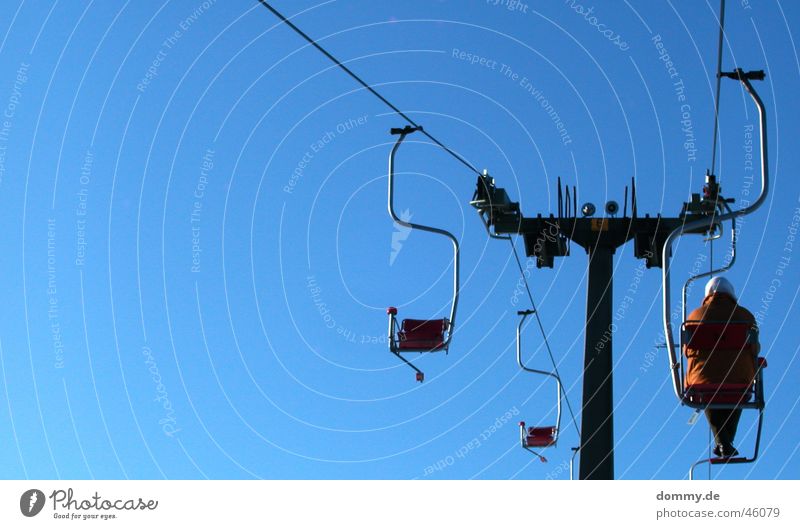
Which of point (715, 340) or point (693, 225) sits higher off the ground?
point (693, 225)

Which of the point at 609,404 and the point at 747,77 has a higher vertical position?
the point at 747,77

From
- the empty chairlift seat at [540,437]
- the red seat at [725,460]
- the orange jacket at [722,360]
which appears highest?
the orange jacket at [722,360]

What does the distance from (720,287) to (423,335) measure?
6296mm

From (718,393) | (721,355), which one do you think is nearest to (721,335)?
(721,355)

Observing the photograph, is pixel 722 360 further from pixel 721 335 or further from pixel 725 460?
pixel 725 460

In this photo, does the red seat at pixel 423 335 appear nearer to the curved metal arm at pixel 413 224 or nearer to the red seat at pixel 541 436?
the curved metal arm at pixel 413 224

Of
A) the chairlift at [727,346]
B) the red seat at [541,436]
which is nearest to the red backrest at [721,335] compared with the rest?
the chairlift at [727,346]

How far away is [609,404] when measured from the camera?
2266 centimetres

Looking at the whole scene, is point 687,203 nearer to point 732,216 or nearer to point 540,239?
point 540,239

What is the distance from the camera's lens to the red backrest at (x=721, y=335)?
15.6m

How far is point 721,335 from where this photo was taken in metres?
15.6

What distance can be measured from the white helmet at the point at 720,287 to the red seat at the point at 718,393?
1.06 metres
